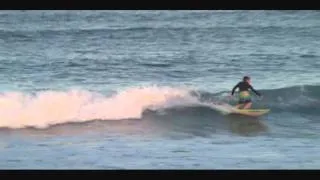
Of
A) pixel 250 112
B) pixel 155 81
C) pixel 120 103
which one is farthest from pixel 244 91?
pixel 120 103

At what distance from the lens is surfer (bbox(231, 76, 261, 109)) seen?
5934mm

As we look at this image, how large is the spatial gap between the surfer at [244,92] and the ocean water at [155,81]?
72 mm

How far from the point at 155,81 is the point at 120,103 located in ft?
0.97

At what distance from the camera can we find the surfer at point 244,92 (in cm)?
593

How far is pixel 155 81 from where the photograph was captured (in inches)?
240

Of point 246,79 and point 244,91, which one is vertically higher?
point 246,79

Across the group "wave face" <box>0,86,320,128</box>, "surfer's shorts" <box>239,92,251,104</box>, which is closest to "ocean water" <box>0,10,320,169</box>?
"wave face" <box>0,86,320,128</box>

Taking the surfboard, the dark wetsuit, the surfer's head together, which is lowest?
the surfboard

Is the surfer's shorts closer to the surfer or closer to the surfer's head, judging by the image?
the surfer

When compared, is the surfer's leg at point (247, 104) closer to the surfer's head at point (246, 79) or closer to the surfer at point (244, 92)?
the surfer at point (244, 92)

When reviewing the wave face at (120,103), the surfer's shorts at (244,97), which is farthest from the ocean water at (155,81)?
the surfer's shorts at (244,97)

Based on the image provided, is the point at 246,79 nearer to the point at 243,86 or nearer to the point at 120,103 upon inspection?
the point at 243,86

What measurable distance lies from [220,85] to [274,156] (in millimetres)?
656
